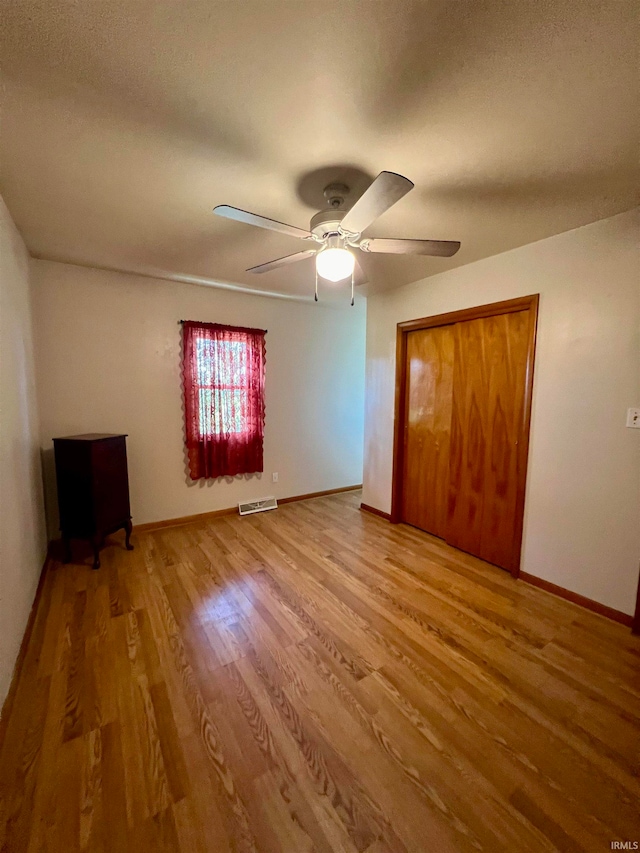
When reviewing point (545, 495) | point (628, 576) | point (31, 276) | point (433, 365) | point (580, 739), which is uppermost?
point (31, 276)

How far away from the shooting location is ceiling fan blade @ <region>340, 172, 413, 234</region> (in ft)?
3.63

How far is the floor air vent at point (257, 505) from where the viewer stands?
3684 millimetres

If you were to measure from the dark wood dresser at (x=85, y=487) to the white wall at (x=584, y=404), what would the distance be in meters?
3.19

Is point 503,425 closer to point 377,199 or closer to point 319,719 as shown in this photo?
point 377,199

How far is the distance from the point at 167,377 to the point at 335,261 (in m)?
2.27

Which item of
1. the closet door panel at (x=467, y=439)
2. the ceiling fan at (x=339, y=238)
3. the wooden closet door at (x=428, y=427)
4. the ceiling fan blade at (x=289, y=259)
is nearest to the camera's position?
the ceiling fan at (x=339, y=238)

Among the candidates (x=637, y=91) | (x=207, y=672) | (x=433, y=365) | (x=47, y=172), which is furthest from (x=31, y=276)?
(x=637, y=91)

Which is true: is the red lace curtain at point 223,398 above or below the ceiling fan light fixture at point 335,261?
below

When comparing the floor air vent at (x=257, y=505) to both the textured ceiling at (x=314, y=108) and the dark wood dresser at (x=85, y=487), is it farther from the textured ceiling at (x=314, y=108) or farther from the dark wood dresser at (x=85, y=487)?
the textured ceiling at (x=314, y=108)

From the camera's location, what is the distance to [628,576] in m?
1.95

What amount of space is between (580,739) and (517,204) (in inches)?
98.0

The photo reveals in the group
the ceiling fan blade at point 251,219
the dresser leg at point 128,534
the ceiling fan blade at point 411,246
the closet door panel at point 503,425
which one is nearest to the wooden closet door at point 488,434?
the closet door panel at point 503,425

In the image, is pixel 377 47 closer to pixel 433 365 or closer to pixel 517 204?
pixel 517 204

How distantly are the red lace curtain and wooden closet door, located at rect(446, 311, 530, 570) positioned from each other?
2039 mm
